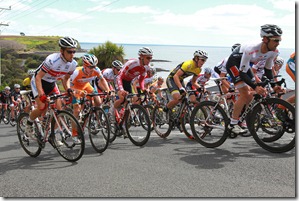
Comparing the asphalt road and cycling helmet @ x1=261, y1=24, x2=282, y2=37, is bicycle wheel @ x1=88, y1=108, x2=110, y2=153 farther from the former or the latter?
cycling helmet @ x1=261, y1=24, x2=282, y2=37

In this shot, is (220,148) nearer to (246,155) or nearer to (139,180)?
(246,155)

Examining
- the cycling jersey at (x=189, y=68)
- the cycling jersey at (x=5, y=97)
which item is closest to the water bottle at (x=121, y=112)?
the cycling jersey at (x=189, y=68)

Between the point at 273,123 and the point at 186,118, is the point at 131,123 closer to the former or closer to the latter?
the point at 186,118

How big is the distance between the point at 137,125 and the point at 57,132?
6.33 ft

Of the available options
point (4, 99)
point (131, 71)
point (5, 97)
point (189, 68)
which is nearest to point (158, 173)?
point (189, 68)

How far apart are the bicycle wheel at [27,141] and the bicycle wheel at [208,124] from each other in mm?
3293

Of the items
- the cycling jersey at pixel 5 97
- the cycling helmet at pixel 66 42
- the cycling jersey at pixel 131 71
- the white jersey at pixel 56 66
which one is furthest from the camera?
the cycling jersey at pixel 5 97

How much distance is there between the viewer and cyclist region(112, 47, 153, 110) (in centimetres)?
807

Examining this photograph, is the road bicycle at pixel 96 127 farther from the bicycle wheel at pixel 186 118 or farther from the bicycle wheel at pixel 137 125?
the bicycle wheel at pixel 186 118

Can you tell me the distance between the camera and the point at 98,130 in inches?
280

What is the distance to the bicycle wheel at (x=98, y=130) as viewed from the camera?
7005 millimetres

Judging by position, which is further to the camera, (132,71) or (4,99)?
(4,99)

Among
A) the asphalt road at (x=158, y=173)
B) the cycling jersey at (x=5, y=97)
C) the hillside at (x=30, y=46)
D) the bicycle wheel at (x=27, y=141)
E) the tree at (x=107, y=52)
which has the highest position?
the hillside at (x=30, y=46)

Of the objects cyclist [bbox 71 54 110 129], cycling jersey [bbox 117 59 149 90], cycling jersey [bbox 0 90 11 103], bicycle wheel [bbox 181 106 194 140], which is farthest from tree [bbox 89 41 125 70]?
bicycle wheel [bbox 181 106 194 140]
